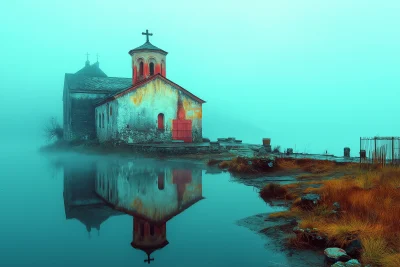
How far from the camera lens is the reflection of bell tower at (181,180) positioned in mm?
10688

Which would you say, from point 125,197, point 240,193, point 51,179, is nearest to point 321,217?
point 240,193

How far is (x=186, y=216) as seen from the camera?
821cm

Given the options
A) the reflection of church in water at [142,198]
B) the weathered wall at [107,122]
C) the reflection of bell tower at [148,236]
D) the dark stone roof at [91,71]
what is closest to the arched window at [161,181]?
the reflection of church in water at [142,198]

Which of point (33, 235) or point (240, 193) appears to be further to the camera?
point (240, 193)

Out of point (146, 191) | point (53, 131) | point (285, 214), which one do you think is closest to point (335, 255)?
Result: point (285, 214)

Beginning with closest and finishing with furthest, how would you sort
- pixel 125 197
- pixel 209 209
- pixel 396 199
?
1. pixel 396 199
2. pixel 209 209
3. pixel 125 197

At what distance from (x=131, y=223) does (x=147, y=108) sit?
71.5ft

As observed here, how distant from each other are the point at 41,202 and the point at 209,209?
17.8ft

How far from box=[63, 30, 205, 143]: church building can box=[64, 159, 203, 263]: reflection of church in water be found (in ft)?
40.8

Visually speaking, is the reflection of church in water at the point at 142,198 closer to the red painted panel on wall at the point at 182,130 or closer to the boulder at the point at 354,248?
the boulder at the point at 354,248

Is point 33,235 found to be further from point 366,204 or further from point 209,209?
point 366,204

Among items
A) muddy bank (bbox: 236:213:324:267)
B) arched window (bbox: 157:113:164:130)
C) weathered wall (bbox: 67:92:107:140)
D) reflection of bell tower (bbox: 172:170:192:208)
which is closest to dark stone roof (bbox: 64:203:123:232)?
reflection of bell tower (bbox: 172:170:192:208)

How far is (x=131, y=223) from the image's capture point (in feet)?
24.9

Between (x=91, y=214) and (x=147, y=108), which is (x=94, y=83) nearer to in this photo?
(x=147, y=108)
